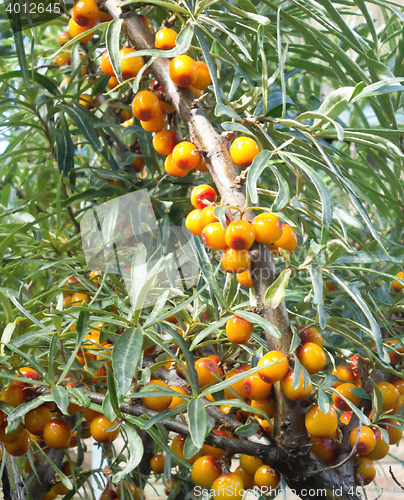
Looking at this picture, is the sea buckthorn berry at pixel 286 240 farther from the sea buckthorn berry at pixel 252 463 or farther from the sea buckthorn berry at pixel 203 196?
the sea buckthorn berry at pixel 252 463

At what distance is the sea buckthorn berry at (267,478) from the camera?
1.31 feet

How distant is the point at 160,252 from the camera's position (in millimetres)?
586

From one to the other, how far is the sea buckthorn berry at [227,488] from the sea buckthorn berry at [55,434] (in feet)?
0.50

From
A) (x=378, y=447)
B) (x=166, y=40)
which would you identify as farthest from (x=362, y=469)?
(x=166, y=40)

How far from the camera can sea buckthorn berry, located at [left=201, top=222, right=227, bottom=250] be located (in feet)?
1.19

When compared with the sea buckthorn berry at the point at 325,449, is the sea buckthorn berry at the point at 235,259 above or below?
above

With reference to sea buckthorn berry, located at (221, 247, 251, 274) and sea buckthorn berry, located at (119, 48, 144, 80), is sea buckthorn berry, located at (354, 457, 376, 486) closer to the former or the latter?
sea buckthorn berry, located at (221, 247, 251, 274)

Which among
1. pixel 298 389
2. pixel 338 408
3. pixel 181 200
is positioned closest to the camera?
pixel 298 389

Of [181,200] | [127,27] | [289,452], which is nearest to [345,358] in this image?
[289,452]

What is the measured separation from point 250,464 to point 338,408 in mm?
123

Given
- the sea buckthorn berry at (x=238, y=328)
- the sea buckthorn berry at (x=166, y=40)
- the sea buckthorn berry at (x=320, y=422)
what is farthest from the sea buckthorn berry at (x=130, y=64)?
the sea buckthorn berry at (x=320, y=422)

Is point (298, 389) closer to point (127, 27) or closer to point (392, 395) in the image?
point (392, 395)

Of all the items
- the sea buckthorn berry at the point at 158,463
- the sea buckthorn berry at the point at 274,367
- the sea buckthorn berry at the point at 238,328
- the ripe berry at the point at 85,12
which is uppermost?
the ripe berry at the point at 85,12

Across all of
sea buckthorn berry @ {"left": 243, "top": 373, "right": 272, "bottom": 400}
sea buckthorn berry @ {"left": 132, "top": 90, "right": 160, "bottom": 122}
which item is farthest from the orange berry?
sea buckthorn berry @ {"left": 132, "top": 90, "right": 160, "bottom": 122}
